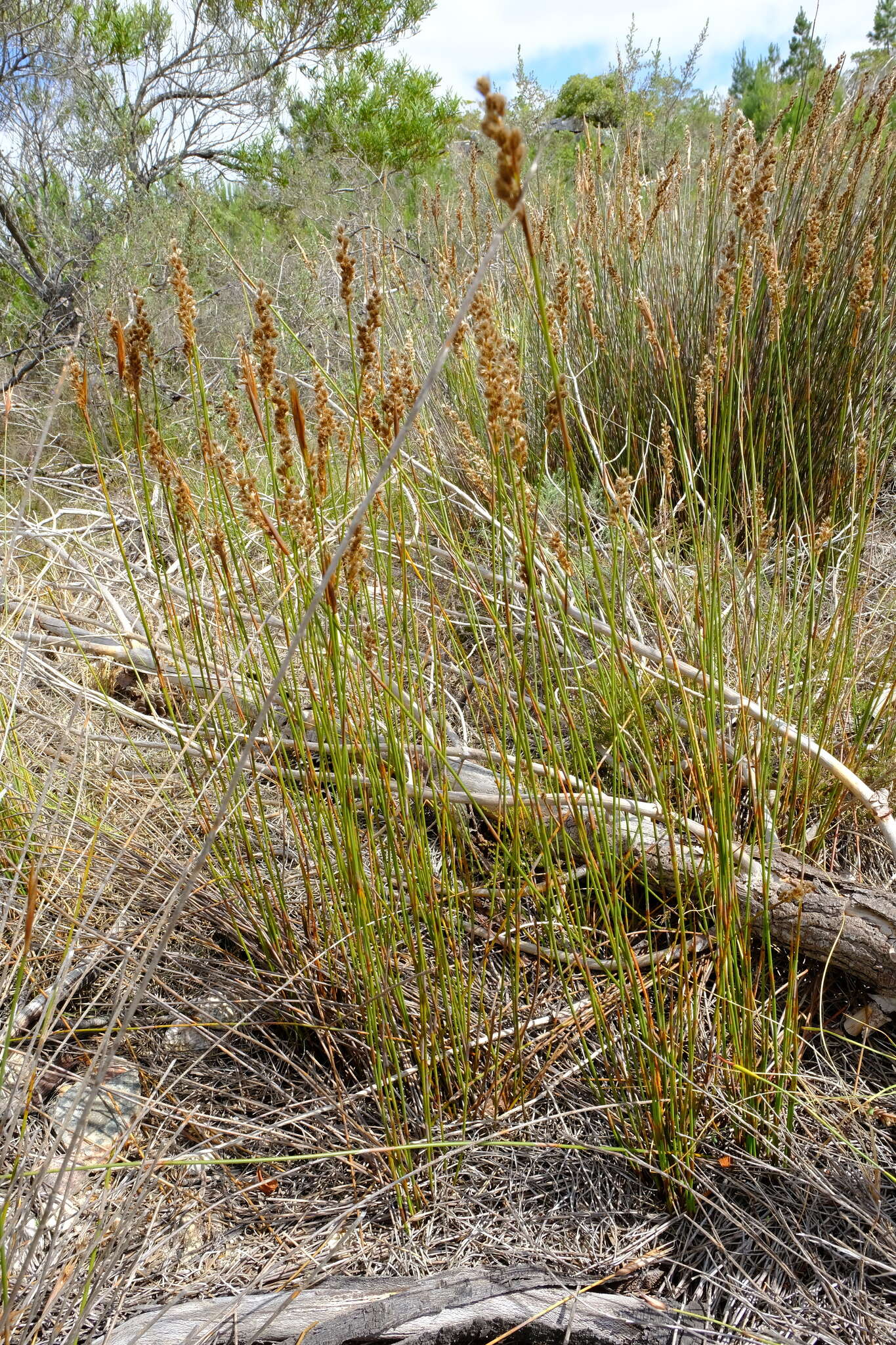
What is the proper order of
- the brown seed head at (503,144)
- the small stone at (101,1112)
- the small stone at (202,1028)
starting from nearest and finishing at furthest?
the brown seed head at (503,144) < the small stone at (101,1112) < the small stone at (202,1028)

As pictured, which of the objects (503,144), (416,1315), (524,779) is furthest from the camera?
(524,779)

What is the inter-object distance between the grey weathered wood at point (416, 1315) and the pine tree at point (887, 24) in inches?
164

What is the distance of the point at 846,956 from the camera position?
4.38ft

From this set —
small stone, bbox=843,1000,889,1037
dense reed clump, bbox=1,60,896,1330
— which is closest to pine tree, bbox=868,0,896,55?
dense reed clump, bbox=1,60,896,1330

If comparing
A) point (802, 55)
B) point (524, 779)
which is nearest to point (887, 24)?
point (802, 55)

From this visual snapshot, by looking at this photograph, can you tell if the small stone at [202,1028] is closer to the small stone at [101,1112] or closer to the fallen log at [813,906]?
the small stone at [101,1112]

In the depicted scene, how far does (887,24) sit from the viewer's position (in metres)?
4.71

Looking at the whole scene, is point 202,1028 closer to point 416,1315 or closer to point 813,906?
point 416,1315

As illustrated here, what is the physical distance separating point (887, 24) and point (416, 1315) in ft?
20.9

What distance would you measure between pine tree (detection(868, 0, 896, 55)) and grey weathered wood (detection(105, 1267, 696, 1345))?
13.7 feet

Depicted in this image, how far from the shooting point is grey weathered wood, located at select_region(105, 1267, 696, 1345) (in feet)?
3.22

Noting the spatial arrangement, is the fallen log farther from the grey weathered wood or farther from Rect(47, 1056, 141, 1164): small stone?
Rect(47, 1056, 141, 1164): small stone

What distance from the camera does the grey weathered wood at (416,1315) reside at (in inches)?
38.7

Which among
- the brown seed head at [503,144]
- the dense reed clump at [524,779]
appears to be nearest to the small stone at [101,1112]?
the dense reed clump at [524,779]
